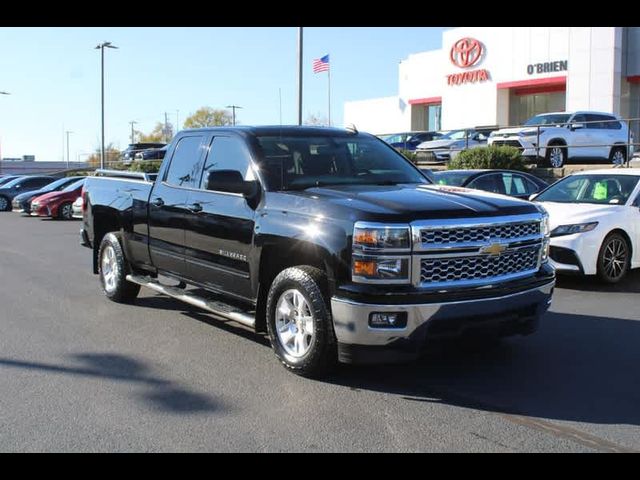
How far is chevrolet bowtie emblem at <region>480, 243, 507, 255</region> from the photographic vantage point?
16.7ft

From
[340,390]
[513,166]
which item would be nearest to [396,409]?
[340,390]

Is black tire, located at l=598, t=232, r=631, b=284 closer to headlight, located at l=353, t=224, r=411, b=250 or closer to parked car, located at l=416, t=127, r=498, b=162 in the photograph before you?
headlight, located at l=353, t=224, r=411, b=250

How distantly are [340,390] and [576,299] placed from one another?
445cm

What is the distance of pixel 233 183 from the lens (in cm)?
584

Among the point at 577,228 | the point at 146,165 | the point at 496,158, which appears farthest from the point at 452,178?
the point at 146,165

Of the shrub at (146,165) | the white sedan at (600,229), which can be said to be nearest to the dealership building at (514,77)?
the shrub at (146,165)

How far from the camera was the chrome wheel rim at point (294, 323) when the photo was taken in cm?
532

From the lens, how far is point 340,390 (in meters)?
5.15

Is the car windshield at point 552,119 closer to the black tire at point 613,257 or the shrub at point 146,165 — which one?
the black tire at point 613,257

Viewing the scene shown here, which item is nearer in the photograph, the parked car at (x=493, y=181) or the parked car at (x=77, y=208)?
the parked car at (x=493, y=181)

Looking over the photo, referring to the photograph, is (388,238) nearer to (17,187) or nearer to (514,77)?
(17,187)

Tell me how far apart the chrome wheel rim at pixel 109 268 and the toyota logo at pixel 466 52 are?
1453 inches

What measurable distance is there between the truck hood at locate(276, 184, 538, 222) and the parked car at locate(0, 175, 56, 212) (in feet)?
94.6

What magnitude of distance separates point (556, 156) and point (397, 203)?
54.9ft
